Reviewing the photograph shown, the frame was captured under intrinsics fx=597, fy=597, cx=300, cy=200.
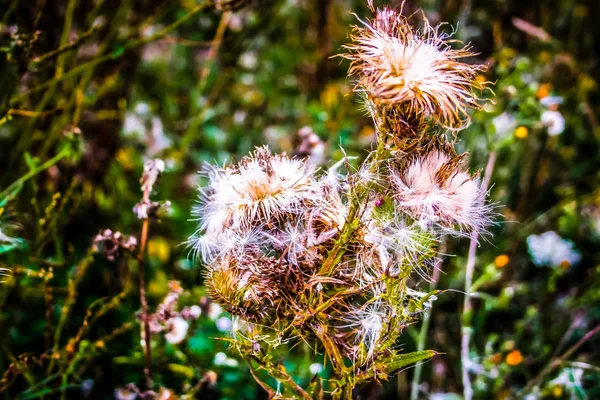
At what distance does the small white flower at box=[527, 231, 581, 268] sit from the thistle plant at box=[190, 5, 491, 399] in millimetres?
1238

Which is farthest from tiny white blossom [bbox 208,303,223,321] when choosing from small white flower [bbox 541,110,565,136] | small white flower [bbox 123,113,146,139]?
small white flower [bbox 541,110,565,136]

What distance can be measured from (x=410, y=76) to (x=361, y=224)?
199 mm

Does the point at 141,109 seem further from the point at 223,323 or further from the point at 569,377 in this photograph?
the point at 569,377

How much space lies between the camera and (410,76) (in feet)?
2.35

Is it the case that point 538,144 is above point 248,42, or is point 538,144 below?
below

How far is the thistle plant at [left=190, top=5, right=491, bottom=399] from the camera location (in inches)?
30.0

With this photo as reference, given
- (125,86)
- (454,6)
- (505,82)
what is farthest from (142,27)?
(454,6)

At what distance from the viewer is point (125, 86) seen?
2.32m

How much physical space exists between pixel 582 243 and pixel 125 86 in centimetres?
179

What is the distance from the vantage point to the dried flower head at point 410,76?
0.71 m

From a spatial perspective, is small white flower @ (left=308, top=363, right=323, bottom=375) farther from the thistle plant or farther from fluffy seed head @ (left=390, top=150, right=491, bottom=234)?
fluffy seed head @ (left=390, top=150, right=491, bottom=234)

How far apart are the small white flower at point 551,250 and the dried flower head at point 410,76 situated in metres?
1.35

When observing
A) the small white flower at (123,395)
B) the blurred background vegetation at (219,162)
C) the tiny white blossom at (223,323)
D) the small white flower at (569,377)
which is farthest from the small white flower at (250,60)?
the small white flower at (569,377)

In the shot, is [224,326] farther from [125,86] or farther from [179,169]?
[125,86]
